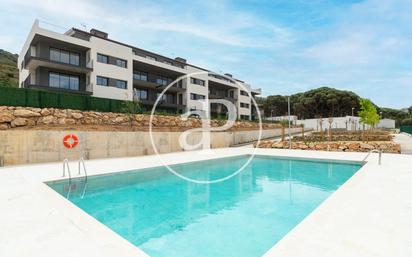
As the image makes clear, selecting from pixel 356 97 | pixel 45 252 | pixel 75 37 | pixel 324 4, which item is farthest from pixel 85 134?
pixel 356 97

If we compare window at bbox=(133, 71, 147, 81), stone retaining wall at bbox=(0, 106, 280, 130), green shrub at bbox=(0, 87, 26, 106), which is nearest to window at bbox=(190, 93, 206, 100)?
window at bbox=(133, 71, 147, 81)

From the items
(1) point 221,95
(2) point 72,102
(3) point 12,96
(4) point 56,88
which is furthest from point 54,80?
(1) point 221,95

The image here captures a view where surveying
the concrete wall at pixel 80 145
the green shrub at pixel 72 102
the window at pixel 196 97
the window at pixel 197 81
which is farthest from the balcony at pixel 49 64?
the window at pixel 197 81

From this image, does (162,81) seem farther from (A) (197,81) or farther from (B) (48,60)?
(B) (48,60)

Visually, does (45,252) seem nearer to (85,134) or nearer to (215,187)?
(215,187)

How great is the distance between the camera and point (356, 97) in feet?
190

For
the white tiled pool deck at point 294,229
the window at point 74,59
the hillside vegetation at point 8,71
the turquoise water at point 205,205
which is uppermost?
the hillside vegetation at point 8,71

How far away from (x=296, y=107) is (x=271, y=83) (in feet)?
108

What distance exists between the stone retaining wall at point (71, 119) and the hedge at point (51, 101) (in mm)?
1183

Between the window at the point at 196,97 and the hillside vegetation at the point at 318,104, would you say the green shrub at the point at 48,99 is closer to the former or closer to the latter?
the window at the point at 196,97

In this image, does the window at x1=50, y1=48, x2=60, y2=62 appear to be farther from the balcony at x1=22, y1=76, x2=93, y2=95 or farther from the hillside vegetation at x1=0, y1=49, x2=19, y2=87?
the hillside vegetation at x1=0, y1=49, x2=19, y2=87

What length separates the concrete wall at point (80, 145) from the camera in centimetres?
1207

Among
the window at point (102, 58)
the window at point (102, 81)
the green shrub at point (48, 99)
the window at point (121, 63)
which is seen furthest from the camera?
the window at point (121, 63)

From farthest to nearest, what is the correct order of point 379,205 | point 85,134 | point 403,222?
point 85,134, point 379,205, point 403,222
